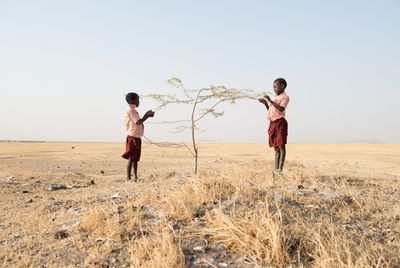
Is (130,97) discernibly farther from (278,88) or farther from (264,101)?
(278,88)

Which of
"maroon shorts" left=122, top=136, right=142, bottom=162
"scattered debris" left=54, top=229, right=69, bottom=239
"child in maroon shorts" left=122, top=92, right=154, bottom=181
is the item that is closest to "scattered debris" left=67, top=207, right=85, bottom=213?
"scattered debris" left=54, top=229, right=69, bottom=239

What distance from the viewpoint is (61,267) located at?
12.4ft

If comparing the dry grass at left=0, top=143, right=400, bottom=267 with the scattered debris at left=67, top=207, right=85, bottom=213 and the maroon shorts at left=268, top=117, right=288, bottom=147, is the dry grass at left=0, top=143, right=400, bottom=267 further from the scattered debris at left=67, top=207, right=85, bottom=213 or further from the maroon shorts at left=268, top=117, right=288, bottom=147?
the maroon shorts at left=268, top=117, right=288, bottom=147

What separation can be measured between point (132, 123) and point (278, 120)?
3.37 meters

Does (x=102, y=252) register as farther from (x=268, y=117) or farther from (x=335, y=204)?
(x=268, y=117)

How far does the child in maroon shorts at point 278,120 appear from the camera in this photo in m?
8.35

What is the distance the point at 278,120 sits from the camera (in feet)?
27.9

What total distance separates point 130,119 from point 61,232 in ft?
17.4

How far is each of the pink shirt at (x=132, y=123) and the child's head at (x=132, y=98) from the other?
0.09 meters

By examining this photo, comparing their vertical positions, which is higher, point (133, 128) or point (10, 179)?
point (133, 128)

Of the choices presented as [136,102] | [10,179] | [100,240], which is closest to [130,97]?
[136,102]

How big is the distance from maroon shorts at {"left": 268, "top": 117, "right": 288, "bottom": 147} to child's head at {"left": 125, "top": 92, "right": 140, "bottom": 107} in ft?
10.4

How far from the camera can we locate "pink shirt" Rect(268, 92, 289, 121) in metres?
8.33

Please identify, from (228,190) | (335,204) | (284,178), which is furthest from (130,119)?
(335,204)
